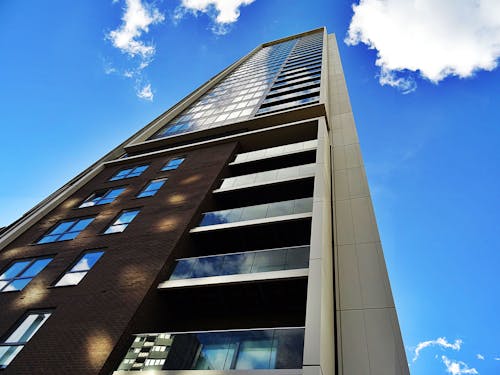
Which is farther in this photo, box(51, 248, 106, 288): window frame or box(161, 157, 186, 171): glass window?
box(161, 157, 186, 171): glass window

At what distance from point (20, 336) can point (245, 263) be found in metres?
7.56

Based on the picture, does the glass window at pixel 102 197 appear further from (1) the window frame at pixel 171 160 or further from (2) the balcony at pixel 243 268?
(2) the balcony at pixel 243 268

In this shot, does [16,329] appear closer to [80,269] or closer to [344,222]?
[80,269]

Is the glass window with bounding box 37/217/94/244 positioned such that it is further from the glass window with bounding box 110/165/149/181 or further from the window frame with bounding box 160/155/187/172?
the window frame with bounding box 160/155/187/172

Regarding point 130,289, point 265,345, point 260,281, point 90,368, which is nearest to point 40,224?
point 130,289

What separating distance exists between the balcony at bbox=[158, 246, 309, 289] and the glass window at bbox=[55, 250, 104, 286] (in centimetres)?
399

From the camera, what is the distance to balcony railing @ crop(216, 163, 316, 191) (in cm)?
1334

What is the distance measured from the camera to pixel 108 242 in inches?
503

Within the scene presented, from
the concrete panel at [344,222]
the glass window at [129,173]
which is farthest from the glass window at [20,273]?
the concrete panel at [344,222]

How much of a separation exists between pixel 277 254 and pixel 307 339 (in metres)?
3.44

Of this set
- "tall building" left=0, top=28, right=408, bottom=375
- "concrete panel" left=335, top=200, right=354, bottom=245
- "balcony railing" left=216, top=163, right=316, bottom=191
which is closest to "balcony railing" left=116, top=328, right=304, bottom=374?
"tall building" left=0, top=28, right=408, bottom=375

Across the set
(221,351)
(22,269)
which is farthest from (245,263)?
(22,269)

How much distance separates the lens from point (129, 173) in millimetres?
19516

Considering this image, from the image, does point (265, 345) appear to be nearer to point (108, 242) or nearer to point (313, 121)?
point (108, 242)
